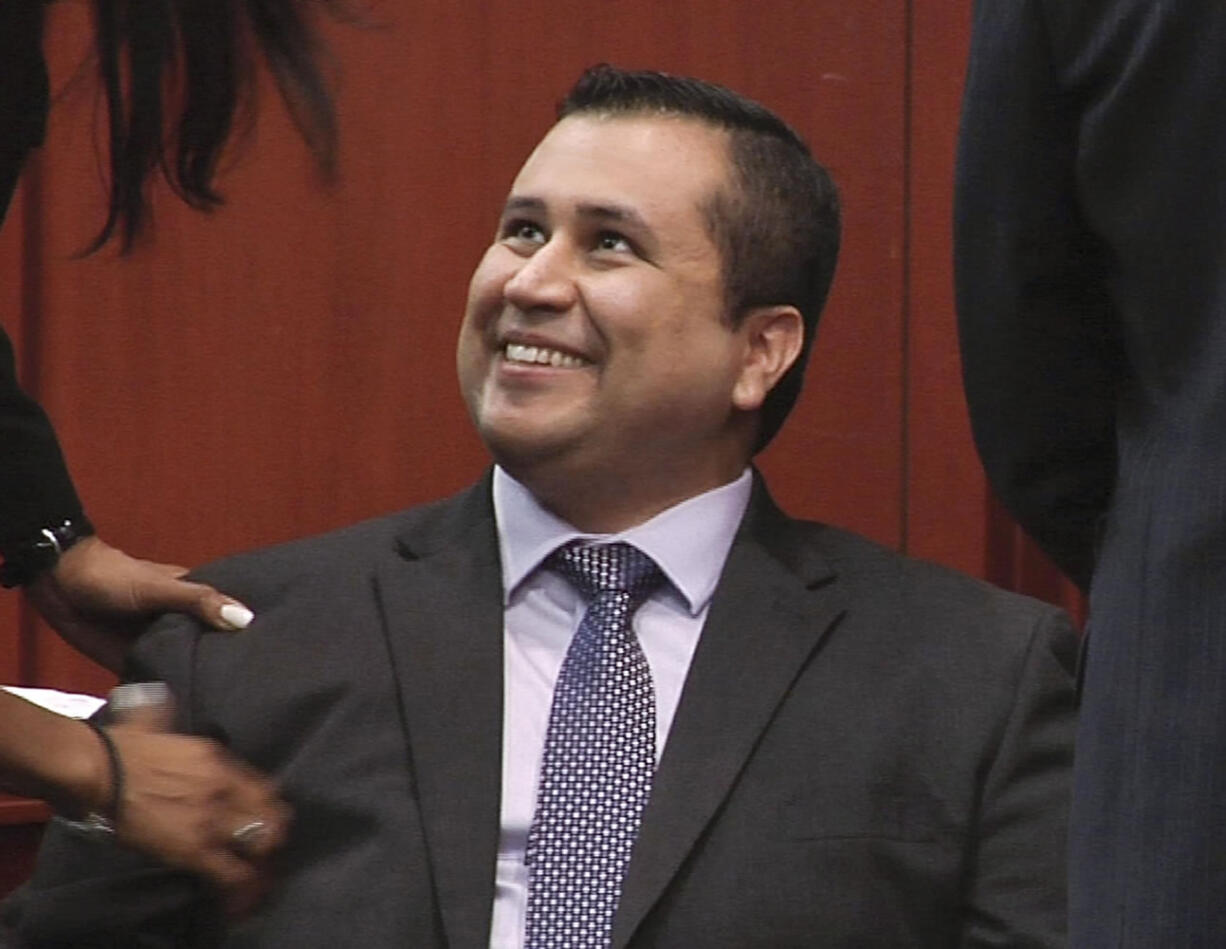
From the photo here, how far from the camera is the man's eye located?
1840mm

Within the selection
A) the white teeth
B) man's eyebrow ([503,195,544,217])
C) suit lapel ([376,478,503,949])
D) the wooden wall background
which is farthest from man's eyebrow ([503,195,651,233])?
the wooden wall background

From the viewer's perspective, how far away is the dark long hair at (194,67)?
4.34ft

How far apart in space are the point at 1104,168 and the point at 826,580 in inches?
29.2

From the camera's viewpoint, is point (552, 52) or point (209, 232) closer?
point (209, 232)

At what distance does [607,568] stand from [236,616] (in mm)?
261

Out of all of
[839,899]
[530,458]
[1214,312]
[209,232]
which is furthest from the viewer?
[209,232]

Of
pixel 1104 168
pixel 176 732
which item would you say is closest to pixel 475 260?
pixel 176 732

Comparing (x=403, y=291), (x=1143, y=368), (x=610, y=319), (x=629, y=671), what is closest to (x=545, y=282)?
(x=610, y=319)

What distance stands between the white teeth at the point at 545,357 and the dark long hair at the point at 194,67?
1.54 feet

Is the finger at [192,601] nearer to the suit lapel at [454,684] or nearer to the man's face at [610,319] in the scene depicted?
the suit lapel at [454,684]

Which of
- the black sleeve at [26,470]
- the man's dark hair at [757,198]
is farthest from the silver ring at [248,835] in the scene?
the man's dark hair at [757,198]

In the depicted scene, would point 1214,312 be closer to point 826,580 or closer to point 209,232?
point 826,580

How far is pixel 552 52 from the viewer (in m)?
2.48

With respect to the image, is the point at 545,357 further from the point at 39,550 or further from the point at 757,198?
the point at 39,550
